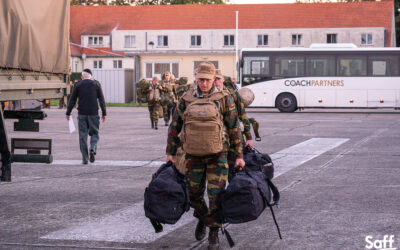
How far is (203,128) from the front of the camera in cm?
615

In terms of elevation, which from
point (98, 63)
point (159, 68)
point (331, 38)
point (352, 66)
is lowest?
point (352, 66)

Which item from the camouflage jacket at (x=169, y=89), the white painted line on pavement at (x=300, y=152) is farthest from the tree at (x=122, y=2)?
the white painted line on pavement at (x=300, y=152)

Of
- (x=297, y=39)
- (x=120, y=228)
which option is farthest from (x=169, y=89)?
(x=297, y=39)

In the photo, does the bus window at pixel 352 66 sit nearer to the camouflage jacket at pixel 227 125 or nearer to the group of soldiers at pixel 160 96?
the group of soldiers at pixel 160 96

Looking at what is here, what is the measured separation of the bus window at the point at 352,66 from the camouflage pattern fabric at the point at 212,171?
3092 cm

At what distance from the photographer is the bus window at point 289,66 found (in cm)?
3694

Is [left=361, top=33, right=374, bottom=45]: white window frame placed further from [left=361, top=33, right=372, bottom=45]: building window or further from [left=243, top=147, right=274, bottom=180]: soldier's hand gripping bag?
[left=243, top=147, right=274, bottom=180]: soldier's hand gripping bag

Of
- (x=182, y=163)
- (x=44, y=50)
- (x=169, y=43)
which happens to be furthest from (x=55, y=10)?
(x=169, y=43)

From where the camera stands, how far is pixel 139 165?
12852 mm

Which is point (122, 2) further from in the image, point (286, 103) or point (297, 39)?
point (286, 103)

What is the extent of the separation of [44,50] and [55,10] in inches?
26.4

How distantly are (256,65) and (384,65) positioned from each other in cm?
634

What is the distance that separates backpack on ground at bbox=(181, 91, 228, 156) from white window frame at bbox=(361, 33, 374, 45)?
66.0 metres

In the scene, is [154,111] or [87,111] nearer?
[87,111]
